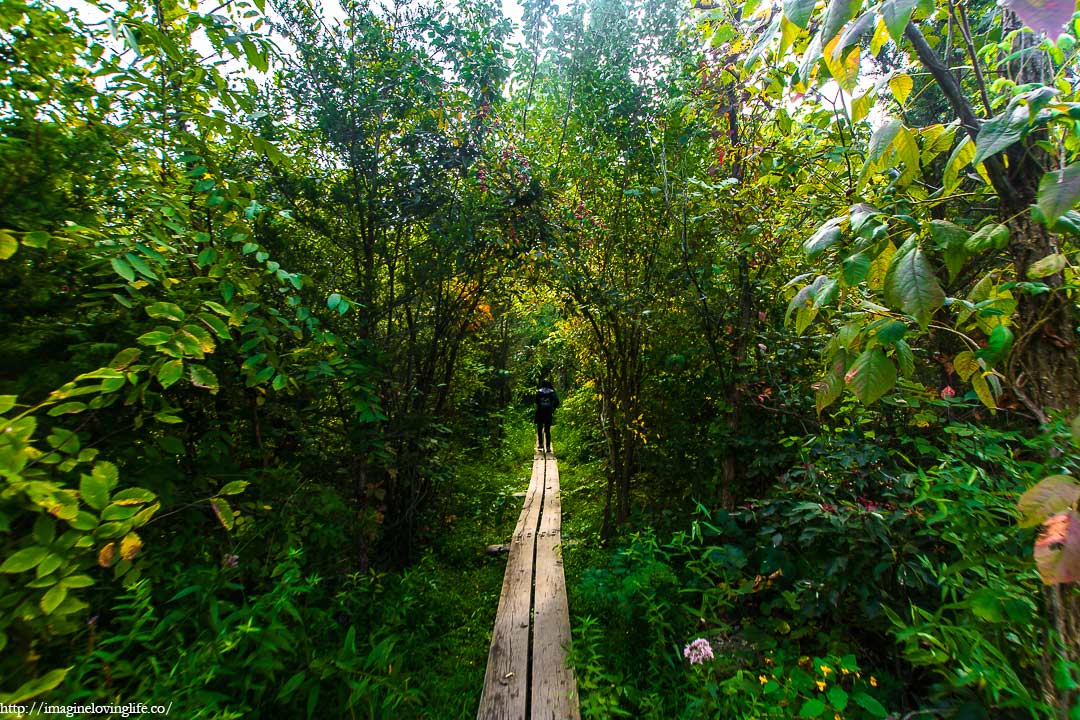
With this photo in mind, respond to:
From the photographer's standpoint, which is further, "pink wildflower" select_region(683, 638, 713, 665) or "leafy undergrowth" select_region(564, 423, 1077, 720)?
"pink wildflower" select_region(683, 638, 713, 665)

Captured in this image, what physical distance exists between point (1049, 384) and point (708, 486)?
2.80 meters

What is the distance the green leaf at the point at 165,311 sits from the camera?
1341mm

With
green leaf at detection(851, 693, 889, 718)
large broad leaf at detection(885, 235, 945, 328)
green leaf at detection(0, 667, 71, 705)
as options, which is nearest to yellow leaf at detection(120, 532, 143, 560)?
green leaf at detection(0, 667, 71, 705)

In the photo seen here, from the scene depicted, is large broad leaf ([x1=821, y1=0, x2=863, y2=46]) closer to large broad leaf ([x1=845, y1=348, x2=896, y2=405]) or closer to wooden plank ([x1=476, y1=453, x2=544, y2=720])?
large broad leaf ([x1=845, y1=348, x2=896, y2=405])

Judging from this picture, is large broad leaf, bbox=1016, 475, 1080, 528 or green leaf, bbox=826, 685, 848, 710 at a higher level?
large broad leaf, bbox=1016, 475, 1080, 528

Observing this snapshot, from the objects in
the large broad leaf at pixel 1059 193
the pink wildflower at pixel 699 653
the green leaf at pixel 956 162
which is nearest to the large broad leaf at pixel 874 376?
the large broad leaf at pixel 1059 193

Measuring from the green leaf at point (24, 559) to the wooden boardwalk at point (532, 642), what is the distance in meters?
2.02

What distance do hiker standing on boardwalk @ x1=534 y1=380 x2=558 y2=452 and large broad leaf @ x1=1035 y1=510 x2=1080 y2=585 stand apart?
8338 millimetres

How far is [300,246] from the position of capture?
9.52 feet

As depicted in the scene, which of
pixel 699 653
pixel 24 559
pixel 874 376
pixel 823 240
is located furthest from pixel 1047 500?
pixel 24 559

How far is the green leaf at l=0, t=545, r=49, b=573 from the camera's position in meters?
0.98

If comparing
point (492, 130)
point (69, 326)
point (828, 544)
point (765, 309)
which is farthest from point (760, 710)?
point (492, 130)

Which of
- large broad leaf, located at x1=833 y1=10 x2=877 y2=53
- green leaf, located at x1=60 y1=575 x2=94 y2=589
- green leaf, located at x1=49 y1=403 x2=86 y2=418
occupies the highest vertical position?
large broad leaf, located at x1=833 y1=10 x2=877 y2=53

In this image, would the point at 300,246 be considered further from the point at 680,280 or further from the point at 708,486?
the point at 708,486
